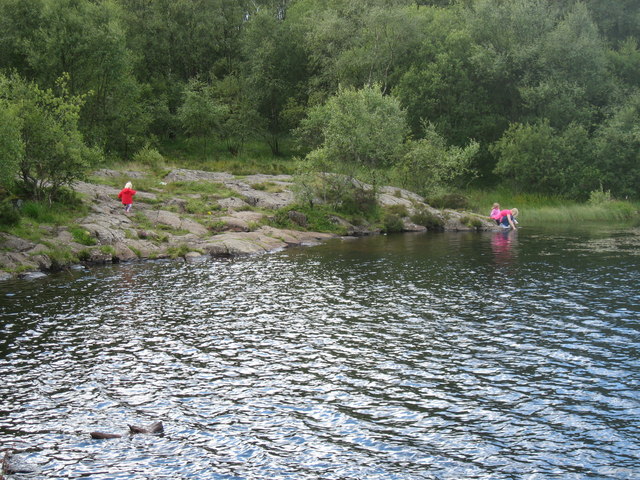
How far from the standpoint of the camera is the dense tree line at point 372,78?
230 ft

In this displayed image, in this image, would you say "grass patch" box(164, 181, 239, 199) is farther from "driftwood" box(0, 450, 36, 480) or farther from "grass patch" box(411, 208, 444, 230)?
"driftwood" box(0, 450, 36, 480)

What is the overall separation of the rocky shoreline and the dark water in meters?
3.76

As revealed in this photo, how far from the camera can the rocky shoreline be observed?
1435 inches

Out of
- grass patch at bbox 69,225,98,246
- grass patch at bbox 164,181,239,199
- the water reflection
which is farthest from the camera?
grass patch at bbox 164,181,239,199

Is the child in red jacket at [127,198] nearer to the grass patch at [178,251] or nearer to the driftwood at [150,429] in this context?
the grass patch at [178,251]

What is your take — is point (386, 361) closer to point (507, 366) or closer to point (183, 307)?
point (507, 366)

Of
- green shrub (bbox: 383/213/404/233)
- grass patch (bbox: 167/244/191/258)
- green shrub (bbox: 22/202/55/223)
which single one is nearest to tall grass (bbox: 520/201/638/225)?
green shrub (bbox: 383/213/404/233)

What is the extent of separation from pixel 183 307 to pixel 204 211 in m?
25.3

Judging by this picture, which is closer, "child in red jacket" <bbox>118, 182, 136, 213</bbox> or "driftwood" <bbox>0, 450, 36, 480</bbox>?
"driftwood" <bbox>0, 450, 36, 480</bbox>

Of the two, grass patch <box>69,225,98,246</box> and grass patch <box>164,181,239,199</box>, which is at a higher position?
grass patch <box>164,181,239,199</box>

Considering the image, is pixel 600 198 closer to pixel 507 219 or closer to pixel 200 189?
pixel 507 219

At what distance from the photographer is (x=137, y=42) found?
94875mm

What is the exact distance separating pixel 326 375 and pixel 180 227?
30.8 m

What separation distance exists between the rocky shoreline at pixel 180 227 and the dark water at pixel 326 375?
3.76 meters
